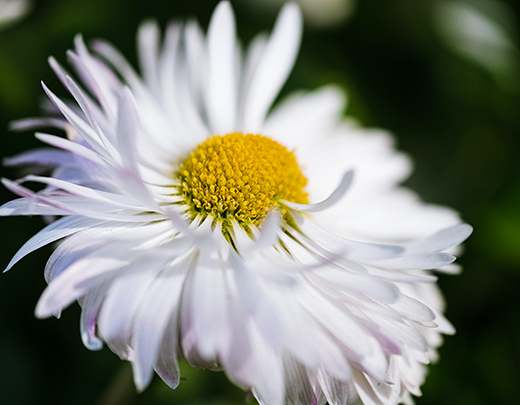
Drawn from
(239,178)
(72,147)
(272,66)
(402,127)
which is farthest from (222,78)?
(402,127)

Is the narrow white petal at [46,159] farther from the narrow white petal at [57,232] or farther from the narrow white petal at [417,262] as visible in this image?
the narrow white petal at [417,262]

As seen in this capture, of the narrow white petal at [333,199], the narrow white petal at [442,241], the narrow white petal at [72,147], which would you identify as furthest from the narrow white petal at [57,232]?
the narrow white petal at [442,241]

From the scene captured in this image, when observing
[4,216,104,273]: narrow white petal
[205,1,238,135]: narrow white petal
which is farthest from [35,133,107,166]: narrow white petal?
[205,1,238,135]: narrow white petal

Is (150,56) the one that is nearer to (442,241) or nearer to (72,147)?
(72,147)

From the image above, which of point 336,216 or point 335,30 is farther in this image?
point 335,30

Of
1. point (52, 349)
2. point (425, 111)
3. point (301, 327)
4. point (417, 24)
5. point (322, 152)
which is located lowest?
point (52, 349)

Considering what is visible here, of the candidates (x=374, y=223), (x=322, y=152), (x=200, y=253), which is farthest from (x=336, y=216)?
(x=200, y=253)

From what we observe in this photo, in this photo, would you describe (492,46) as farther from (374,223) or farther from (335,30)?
(374,223)
